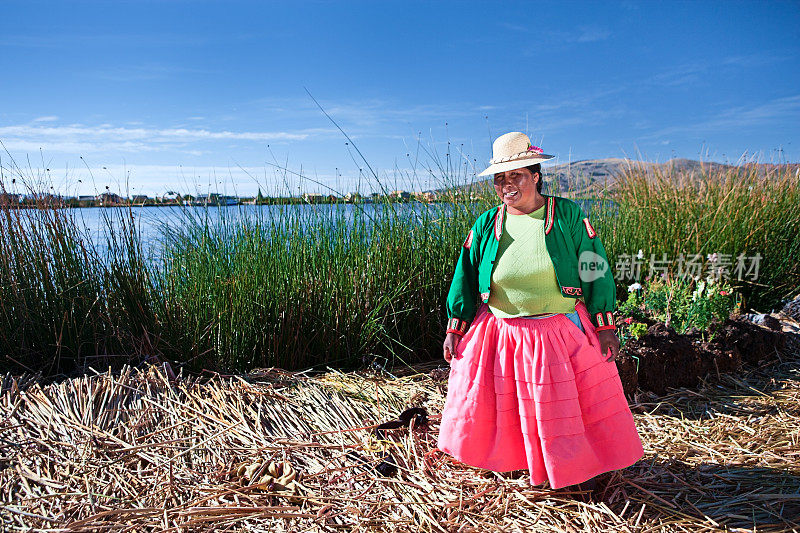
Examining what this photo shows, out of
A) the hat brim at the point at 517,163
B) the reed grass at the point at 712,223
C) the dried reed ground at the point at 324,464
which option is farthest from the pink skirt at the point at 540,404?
the reed grass at the point at 712,223

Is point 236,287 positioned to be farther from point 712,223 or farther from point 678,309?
point 712,223

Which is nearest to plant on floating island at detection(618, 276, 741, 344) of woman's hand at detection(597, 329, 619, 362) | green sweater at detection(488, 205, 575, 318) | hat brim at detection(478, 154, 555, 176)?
woman's hand at detection(597, 329, 619, 362)

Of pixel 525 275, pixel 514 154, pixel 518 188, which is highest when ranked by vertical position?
pixel 514 154

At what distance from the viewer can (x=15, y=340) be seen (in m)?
3.31

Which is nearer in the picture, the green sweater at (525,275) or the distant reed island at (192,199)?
the green sweater at (525,275)

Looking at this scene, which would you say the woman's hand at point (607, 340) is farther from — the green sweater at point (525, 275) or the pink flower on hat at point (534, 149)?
the pink flower on hat at point (534, 149)

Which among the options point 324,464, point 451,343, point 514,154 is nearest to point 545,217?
point 514,154

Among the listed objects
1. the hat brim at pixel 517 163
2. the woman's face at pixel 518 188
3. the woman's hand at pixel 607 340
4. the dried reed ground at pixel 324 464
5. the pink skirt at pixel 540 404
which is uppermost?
the hat brim at pixel 517 163

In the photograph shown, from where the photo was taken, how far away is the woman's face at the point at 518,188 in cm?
201

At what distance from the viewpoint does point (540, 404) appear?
1.96 metres

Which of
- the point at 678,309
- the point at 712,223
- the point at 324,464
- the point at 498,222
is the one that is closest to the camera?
the point at 498,222

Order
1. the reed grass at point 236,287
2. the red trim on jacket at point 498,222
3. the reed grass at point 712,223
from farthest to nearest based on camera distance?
the reed grass at point 712,223
the reed grass at point 236,287
the red trim on jacket at point 498,222

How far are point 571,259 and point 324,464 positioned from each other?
128 cm

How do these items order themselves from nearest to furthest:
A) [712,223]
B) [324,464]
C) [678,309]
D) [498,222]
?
[498,222] < [324,464] < [678,309] < [712,223]
